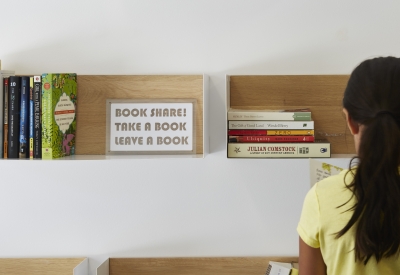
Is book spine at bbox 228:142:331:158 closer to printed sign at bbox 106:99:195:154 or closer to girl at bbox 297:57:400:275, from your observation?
printed sign at bbox 106:99:195:154

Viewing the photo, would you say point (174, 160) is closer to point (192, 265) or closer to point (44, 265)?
point (192, 265)

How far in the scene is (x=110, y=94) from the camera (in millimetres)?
1813

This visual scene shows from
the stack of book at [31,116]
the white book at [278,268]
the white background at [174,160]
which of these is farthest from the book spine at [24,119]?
the white book at [278,268]

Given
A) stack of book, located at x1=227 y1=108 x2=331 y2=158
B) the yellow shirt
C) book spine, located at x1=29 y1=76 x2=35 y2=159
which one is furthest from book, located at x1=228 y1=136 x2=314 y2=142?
book spine, located at x1=29 y1=76 x2=35 y2=159

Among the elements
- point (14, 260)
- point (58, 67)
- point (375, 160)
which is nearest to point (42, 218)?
point (14, 260)

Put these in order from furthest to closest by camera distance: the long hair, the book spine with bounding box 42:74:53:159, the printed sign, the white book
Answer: the printed sign, the white book, the book spine with bounding box 42:74:53:159, the long hair

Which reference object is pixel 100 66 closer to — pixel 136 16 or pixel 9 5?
pixel 136 16

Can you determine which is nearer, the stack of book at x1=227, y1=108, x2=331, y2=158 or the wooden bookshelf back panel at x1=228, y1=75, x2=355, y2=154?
the stack of book at x1=227, y1=108, x2=331, y2=158

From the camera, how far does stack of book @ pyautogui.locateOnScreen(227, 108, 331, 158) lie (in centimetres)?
162

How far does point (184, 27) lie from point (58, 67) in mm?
541

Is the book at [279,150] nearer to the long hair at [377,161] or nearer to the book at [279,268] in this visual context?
the book at [279,268]

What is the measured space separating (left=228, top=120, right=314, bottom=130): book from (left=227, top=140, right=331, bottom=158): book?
0.20 feet

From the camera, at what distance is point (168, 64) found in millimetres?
1827

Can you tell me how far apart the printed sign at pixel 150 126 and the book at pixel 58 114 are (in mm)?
156
